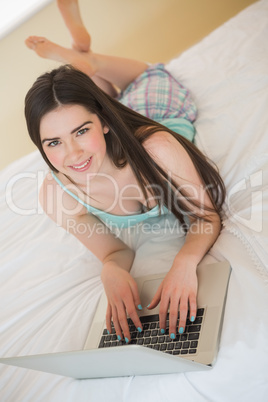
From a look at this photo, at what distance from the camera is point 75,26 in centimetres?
192

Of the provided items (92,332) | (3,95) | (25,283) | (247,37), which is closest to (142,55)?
(3,95)

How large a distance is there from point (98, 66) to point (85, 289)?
0.98 m

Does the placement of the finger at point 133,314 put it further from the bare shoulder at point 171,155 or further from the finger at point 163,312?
the bare shoulder at point 171,155

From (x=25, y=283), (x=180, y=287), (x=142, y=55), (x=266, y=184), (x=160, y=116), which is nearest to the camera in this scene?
(x=180, y=287)

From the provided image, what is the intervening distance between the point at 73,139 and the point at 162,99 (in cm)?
62

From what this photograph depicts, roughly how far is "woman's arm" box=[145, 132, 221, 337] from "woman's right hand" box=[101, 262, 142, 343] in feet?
0.17

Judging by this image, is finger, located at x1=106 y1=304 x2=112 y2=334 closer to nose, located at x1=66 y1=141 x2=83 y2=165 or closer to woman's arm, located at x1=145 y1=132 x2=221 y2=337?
woman's arm, located at x1=145 y1=132 x2=221 y2=337

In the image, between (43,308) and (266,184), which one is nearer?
(266,184)

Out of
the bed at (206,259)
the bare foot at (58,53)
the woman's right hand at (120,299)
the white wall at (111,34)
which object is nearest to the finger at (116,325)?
the woman's right hand at (120,299)

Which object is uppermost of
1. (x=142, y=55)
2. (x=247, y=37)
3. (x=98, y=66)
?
(x=98, y=66)

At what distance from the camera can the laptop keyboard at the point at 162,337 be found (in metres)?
0.90

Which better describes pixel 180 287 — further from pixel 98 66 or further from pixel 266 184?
pixel 98 66

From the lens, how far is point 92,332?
1.10 meters

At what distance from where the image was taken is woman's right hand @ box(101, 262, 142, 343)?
1.02 metres
